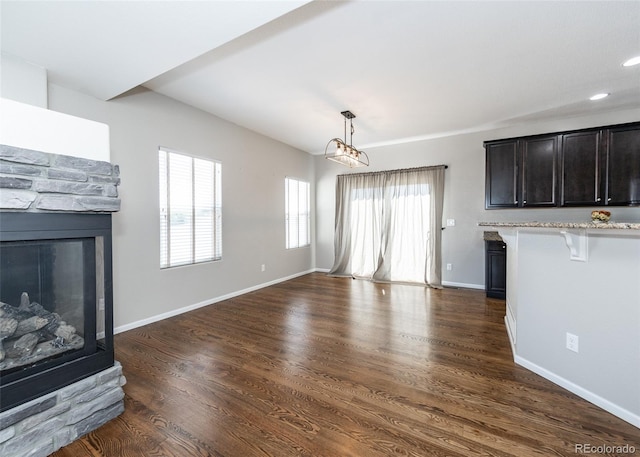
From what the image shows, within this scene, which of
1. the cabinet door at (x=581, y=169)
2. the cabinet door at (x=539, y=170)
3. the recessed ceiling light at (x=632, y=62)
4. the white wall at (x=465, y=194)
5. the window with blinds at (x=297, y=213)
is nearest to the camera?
the recessed ceiling light at (x=632, y=62)

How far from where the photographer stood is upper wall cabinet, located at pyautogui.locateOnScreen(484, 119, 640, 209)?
3.70 m

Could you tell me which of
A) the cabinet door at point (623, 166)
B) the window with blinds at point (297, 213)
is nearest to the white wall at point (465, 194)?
the cabinet door at point (623, 166)

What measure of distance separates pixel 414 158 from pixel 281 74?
11.3 feet

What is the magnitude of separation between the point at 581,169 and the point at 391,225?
2987 millimetres

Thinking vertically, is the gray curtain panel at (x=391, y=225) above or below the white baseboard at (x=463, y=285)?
above

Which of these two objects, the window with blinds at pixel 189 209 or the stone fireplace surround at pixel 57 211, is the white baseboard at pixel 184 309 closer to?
the window with blinds at pixel 189 209

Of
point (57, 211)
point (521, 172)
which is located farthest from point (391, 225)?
point (57, 211)

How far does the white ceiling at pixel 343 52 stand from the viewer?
1.92 m

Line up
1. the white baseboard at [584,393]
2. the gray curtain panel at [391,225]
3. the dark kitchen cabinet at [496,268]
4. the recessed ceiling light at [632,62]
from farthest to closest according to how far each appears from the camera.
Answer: the gray curtain panel at [391,225] < the dark kitchen cabinet at [496,268] < the recessed ceiling light at [632,62] < the white baseboard at [584,393]

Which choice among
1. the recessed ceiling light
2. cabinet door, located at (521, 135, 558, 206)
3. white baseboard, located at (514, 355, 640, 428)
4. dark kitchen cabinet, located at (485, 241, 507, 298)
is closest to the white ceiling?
the recessed ceiling light

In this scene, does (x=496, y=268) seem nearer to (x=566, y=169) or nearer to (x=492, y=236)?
(x=492, y=236)

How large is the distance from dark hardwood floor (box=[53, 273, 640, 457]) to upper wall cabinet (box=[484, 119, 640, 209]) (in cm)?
217

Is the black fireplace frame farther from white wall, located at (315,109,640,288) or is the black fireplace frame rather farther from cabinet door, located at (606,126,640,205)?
cabinet door, located at (606,126,640,205)

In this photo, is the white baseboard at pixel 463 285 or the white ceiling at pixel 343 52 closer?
the white ceiling at pixel 343 52
